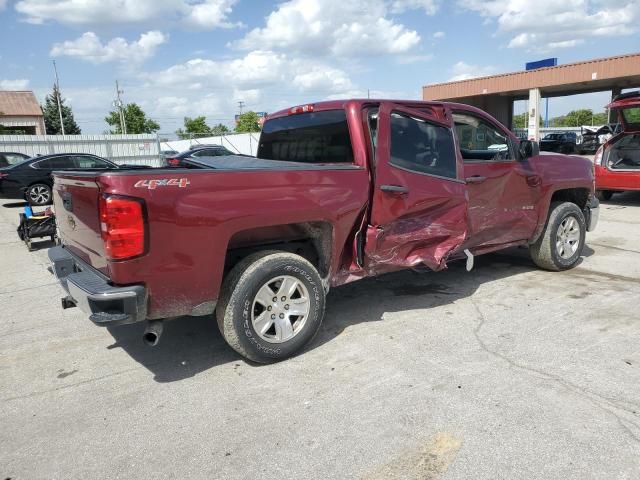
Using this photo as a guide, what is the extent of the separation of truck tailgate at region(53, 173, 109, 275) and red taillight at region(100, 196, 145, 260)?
14 cm

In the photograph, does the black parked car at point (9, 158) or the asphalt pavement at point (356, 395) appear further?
the black parked car at point (9, 158)

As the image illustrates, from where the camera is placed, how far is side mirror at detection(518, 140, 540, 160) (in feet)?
17.9

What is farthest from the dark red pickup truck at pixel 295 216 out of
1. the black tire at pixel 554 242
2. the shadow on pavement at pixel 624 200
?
the shadow on pavement at pixel 624 200

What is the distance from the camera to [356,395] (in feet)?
10.9

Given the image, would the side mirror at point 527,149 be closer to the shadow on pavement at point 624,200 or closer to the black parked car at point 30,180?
the shadow on pavement at point 624,200

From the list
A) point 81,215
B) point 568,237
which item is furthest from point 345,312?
point 568,237

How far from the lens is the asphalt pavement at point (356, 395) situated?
267 centimetres

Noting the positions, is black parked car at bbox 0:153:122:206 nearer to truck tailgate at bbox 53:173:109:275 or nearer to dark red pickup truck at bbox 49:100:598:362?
truck tailgate at bbox 53:173:109:275

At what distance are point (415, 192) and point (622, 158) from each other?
972 cm

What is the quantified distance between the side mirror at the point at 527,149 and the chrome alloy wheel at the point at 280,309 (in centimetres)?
305

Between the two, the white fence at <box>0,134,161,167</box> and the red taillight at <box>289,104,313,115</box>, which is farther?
the white fence at <box>0,134,161,167</box>

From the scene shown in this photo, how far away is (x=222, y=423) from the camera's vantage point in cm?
306

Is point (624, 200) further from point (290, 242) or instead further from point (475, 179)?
point (290, 242)

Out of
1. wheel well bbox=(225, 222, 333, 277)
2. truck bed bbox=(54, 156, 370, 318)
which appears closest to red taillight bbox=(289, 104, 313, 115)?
truck bed bbox=(54, 156, 370, 318)
